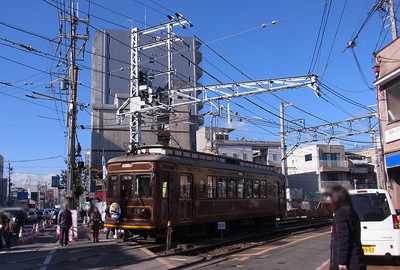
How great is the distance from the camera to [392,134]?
18328 mm

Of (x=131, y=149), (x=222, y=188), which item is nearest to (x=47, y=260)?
(x=131, y=149)

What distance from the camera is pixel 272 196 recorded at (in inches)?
816

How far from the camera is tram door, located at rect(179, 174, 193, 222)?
521 inches

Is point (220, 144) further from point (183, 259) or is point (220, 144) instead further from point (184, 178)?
point (183, 259)

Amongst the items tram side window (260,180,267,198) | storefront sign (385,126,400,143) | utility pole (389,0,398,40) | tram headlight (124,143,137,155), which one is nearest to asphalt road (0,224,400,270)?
tram headlight (124,143,137,155)

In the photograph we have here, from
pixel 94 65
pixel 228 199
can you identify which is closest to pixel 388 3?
pixel 228 199

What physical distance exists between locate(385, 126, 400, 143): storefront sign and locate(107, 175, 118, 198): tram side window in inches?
526

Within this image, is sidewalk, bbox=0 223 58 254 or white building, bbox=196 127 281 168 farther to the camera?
white building, bbox=196 127 281 168

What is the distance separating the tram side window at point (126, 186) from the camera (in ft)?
42.0

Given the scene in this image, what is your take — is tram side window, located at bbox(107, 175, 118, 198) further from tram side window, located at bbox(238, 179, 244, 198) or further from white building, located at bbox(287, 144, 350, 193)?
white building, located at bbox(287, 144, 350, 193)

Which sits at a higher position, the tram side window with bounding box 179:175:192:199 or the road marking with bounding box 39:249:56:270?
the tram side window with bounding box 179:175:192:199

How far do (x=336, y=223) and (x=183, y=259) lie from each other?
20.8ft

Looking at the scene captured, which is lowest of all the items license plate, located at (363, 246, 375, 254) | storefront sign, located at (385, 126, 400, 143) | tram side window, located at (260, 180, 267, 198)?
license plate, located at (363, 246, 375, 254)

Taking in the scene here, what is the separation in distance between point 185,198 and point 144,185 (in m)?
1.71
